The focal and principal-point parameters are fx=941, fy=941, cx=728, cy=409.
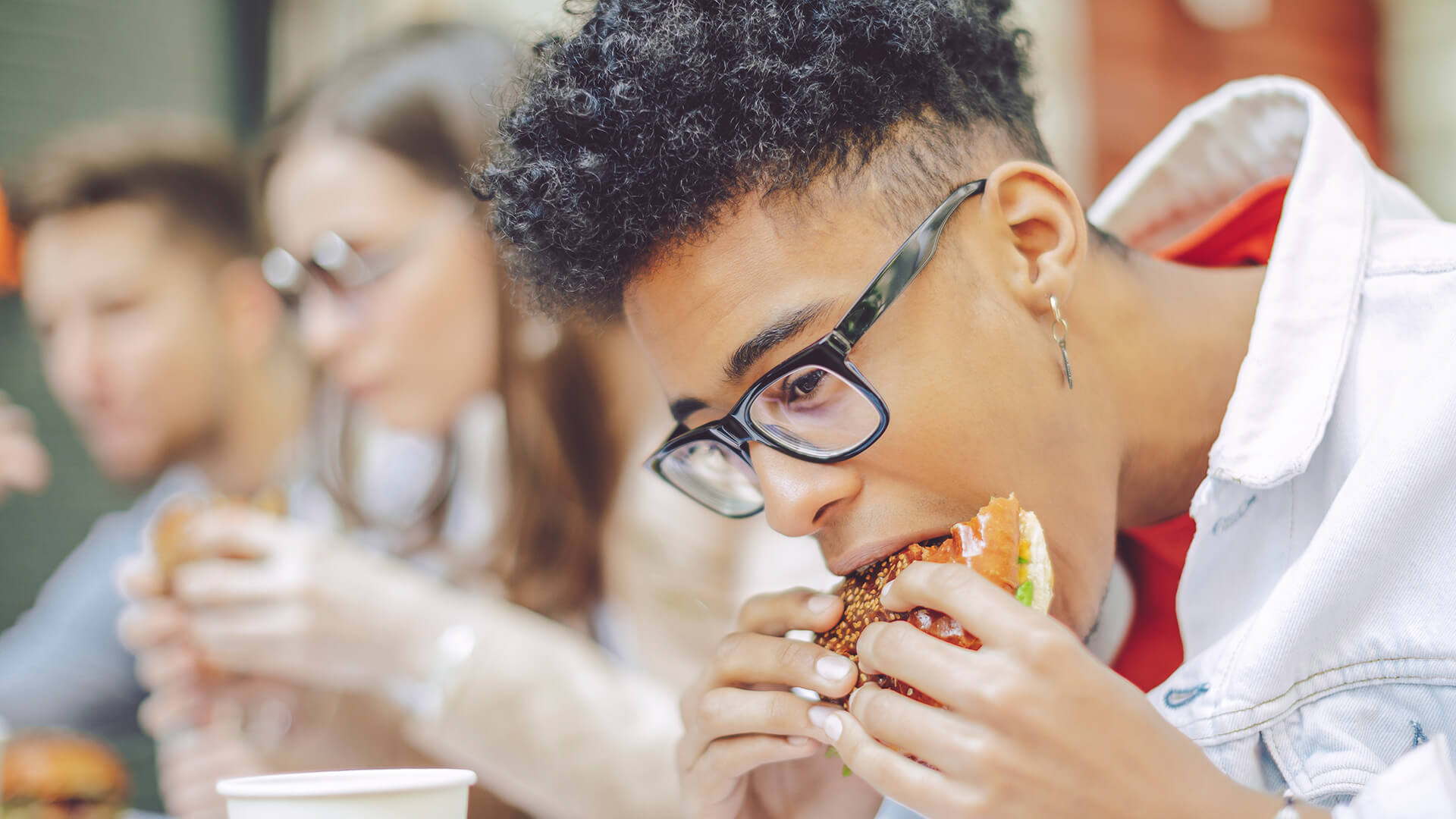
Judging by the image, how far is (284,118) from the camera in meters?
2.03

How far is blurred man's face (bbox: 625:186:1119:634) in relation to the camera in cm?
112

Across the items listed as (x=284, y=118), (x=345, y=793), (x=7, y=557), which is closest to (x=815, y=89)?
(x=345, y=793)

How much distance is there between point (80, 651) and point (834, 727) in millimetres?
1655

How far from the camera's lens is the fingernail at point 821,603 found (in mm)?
1207

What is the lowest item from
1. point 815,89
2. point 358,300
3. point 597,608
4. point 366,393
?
point 597,608

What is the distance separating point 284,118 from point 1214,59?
3101 mm

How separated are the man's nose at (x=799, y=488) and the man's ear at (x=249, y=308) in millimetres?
1328

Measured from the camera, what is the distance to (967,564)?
3.39 ft

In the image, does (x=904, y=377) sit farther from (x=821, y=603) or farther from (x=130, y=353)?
(x=130, y=353)

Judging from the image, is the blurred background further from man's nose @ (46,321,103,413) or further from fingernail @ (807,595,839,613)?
fingernail @ (807,595,839,613)

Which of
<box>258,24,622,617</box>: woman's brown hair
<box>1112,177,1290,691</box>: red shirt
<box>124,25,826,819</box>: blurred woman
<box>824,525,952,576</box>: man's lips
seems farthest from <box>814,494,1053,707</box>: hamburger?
<box>258,24,622,617</box>: woman's brown hair

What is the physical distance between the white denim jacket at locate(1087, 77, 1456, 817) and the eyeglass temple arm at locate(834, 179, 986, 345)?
483 mm

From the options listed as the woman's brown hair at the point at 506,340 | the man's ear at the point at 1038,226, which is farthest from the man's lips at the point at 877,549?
the woman's brown hair at the point at 506,340

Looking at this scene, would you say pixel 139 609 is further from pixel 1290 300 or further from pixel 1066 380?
pixel 1290 300
